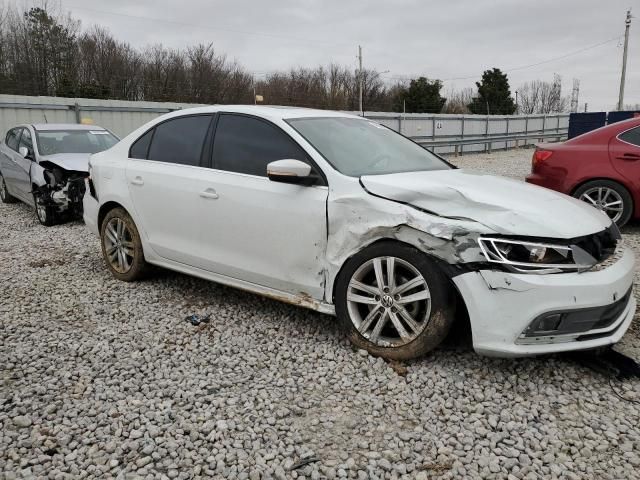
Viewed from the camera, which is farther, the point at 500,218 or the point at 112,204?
the point at 112,204

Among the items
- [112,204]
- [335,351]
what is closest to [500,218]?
[335,351]

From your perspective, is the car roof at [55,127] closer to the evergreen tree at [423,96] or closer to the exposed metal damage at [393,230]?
the exposed metal damage at [393,230]

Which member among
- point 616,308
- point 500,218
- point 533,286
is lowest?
point 616,308

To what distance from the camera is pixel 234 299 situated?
438cm

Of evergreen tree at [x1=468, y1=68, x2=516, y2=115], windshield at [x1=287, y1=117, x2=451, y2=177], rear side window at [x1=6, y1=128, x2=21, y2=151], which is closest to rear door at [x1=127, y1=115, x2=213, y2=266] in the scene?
windshield at [x1=287, y1=117, x2=451, y2=177]

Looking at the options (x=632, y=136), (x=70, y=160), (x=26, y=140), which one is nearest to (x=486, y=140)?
(x=632, y=136)

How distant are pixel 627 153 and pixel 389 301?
4974 millimetres

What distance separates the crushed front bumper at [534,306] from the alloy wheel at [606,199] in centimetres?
419

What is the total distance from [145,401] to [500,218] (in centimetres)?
221

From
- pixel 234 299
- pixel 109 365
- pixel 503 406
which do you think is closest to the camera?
pixel 503 406

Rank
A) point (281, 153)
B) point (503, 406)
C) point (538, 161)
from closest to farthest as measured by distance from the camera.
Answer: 1. point (503, 406)
2. point (281, 153)
3. point (538, 161)

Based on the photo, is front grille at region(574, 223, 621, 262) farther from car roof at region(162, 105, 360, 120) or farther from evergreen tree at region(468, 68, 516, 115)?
evergreen tree at region(468, 68, 516, 115)

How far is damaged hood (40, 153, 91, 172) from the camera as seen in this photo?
25.0ft

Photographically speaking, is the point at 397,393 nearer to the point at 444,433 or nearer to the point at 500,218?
the point at 444,433
